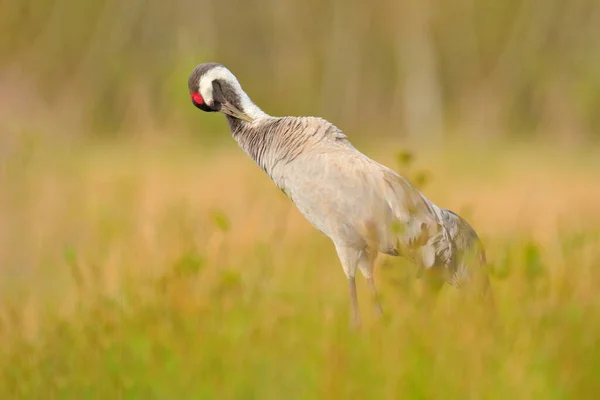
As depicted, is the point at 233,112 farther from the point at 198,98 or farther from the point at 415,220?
the point at 415,220

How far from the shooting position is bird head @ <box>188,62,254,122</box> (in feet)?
15.0

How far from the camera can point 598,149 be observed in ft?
50.7

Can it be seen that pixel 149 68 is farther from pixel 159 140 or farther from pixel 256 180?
pixel 256 180

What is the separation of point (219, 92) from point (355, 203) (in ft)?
3.09

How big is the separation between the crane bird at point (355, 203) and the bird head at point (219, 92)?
0.80ft

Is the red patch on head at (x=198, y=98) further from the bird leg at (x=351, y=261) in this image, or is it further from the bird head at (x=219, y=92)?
the bird leg at (x=351, y=261)

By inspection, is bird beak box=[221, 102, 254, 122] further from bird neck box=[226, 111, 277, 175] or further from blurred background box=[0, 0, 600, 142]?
blurred background box=[0, 0, 600, 142]

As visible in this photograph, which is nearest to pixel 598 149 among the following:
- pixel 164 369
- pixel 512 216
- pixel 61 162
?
pixel 512 216

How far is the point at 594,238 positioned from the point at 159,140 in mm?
11960

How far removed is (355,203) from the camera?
4.27 m

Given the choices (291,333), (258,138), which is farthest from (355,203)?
(291,333)

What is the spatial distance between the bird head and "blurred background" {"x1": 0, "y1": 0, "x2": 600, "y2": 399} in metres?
0.58

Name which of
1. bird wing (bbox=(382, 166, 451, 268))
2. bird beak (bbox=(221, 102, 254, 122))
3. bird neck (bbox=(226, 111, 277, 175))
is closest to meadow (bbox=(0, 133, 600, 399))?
bird wing (bbox=(382, 166, 451, 268))

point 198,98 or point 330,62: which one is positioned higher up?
point 330,62
